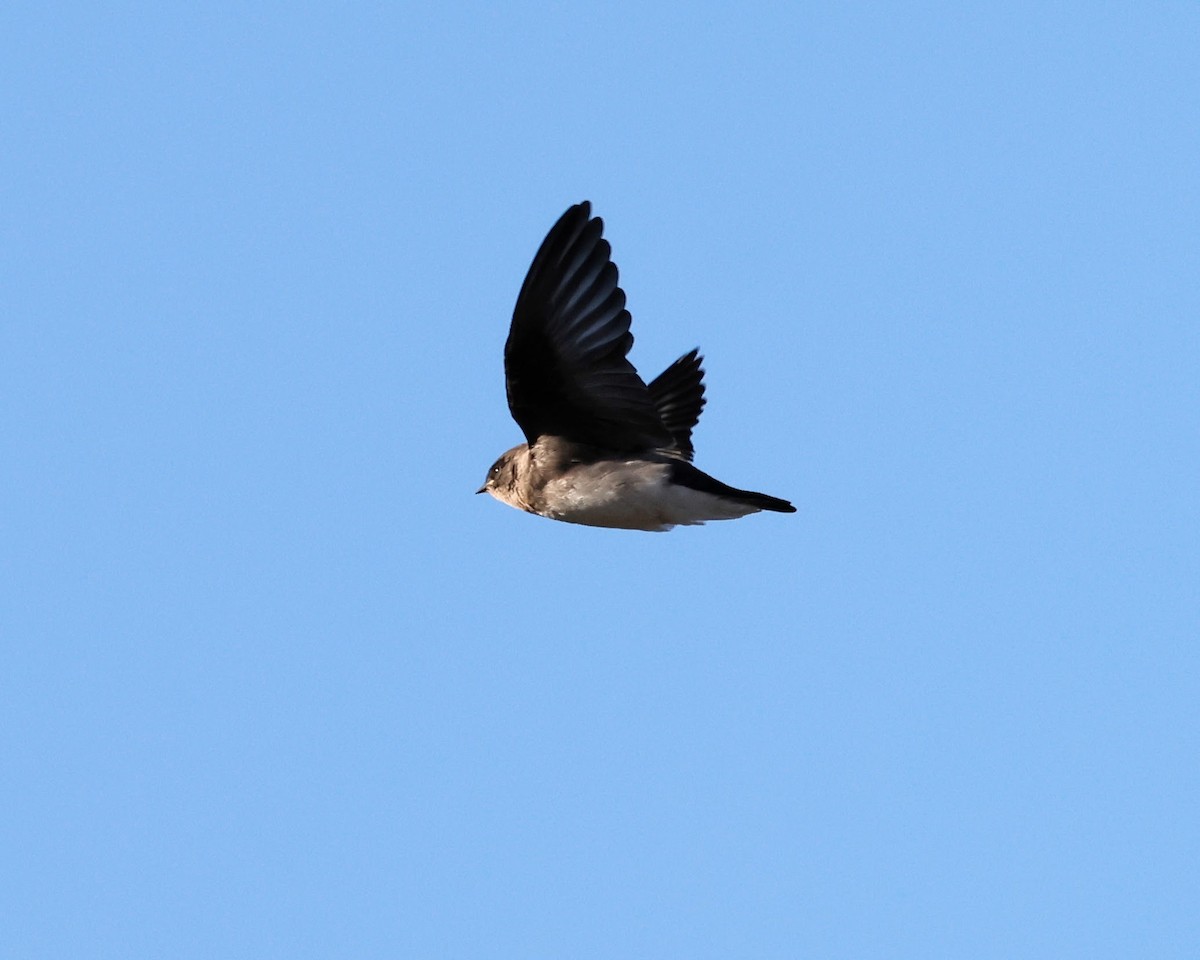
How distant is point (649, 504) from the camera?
11258 millimetres

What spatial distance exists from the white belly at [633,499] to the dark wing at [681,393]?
2.14 m

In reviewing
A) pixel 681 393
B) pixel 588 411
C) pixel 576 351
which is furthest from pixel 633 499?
pixel 681 393

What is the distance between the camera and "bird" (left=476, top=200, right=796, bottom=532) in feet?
34.6

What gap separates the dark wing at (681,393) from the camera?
45.0 ft

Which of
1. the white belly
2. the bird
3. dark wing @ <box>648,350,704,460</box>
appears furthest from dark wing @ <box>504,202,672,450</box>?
dark wing @ <box>648,350,704,460</box>

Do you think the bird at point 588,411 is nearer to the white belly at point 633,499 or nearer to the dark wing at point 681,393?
the white belly at point 633,499

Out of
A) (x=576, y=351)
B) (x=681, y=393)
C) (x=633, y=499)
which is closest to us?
(x=576, y=351)

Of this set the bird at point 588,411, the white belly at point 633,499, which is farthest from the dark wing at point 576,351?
the white belly at point 633,499

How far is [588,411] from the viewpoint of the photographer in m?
11.3

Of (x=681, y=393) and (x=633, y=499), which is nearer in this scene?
(x=633, y=499)

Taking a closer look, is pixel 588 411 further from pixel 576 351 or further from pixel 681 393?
pixel 681 393

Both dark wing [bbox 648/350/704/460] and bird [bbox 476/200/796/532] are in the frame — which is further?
dark wing [bbox 648/350/704/460]

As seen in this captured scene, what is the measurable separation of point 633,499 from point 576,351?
1.02 metres

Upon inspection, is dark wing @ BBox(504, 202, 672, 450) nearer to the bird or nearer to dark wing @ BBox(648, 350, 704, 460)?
the bird
